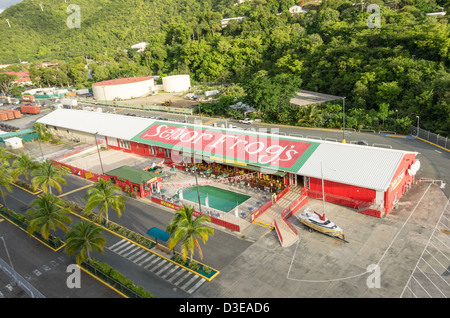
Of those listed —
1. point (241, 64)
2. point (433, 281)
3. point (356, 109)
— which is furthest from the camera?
point (241, 64)

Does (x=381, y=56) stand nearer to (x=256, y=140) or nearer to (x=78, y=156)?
(x=256, y=140)

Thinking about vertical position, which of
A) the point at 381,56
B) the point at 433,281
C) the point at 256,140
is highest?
the point at 381,56

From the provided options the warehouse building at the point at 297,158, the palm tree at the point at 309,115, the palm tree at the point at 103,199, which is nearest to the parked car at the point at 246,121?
the palm tree at the point at 309,115

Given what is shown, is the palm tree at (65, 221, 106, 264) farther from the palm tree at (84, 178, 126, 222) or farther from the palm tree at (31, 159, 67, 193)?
the palm tree at (31, 159, 67, 193)

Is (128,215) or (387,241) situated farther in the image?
(128,215)

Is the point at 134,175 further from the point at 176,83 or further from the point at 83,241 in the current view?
the point at 176,83
